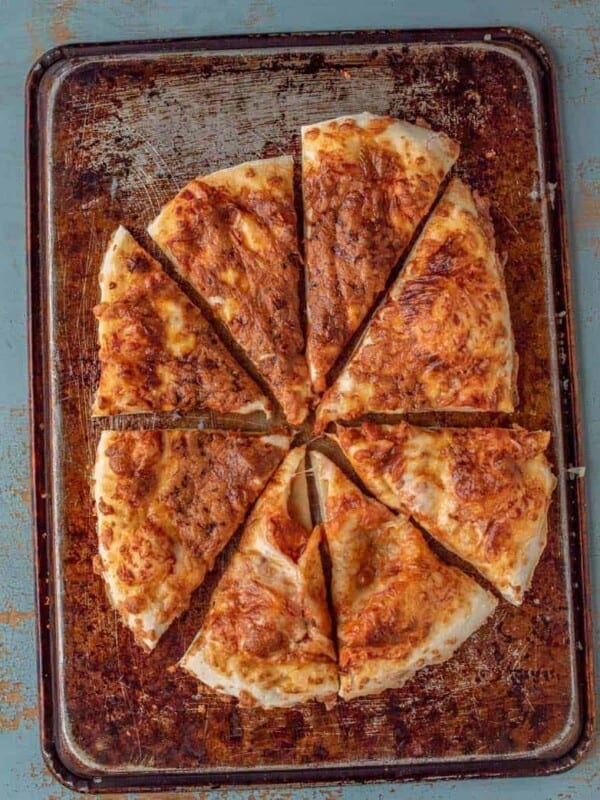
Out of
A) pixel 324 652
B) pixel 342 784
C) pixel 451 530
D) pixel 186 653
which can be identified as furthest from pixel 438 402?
pixel 342 784

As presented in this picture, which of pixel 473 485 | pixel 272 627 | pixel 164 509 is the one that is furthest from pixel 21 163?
pixel 473 485

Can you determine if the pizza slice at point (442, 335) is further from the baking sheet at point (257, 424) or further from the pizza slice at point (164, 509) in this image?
the pizza slice at point (164, 509)

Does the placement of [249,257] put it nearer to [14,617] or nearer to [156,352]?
[156,352]

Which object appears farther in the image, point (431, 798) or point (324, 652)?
point (431, 798)

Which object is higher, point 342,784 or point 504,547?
point 504,547

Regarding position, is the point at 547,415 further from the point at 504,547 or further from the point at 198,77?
the point at 198,77

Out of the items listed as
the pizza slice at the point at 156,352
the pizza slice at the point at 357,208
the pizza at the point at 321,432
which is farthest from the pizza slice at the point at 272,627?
the pizza slice at the point at 357,208

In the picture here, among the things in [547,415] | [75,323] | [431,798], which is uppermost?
[75,323]
